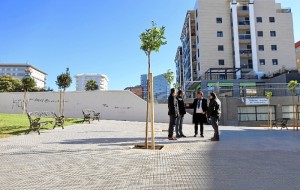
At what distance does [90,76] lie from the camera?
199 meters

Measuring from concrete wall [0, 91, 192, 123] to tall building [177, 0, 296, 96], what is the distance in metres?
27.2

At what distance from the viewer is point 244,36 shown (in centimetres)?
4928

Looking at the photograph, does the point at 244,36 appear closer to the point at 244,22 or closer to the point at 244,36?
the point at 244,36

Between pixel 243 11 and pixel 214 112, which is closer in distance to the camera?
pixel 214 112

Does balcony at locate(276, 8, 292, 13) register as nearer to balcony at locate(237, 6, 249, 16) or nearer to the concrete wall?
balcony at locate(237, 6, 249, 16)

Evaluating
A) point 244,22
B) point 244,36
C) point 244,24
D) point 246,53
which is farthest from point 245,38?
point 244,22

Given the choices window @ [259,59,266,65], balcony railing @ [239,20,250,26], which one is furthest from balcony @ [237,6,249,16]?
window @ [259,59,266,65]

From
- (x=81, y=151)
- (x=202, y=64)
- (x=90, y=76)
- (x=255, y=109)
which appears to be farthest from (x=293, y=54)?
(x=90, y=76)

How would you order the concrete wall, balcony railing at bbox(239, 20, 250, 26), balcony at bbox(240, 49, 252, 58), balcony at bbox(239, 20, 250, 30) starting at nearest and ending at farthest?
the concrete wall < balcony at bbox(240, 49, 252, 58) < balcony at bbox(239, 20, 250, 30) < balcony railing at bbox(239, 20, 250, 26)

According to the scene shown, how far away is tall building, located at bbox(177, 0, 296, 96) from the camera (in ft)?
160

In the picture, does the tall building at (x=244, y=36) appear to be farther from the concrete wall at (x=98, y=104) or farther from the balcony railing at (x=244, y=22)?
the concrete wall at (x=98, y=104)

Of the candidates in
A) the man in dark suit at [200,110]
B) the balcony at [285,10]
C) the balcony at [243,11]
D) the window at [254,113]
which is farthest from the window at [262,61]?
the man in dark suit at [200,110]

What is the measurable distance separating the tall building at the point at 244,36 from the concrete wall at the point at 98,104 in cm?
2718

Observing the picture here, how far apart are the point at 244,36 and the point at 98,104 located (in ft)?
116
